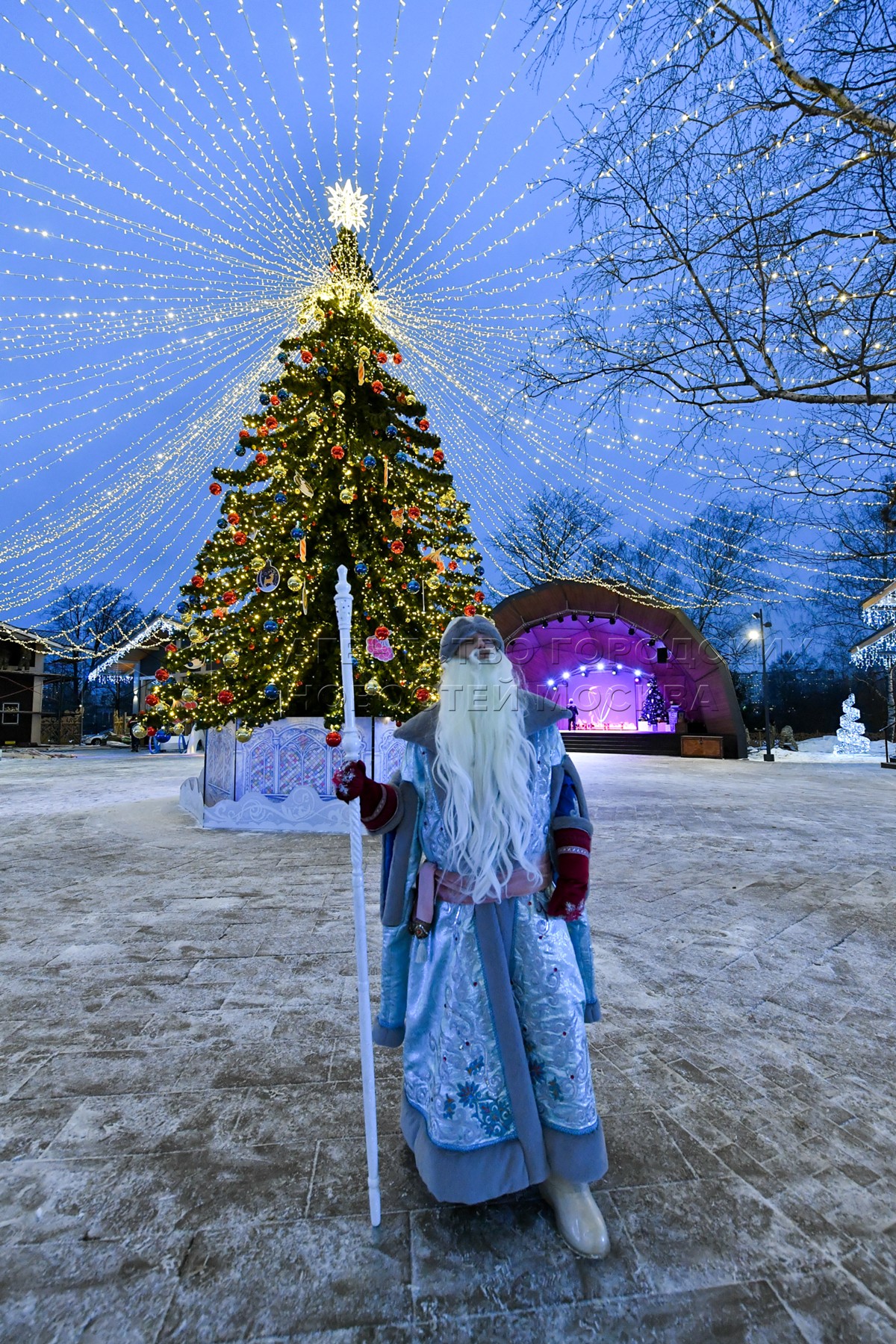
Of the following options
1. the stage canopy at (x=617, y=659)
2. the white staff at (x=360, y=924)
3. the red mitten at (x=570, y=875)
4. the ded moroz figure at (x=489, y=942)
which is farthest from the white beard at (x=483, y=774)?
the stage canopy at (x=617, y=659)

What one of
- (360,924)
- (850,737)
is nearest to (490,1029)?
(360,924)

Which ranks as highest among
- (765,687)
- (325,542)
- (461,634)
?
(325,542)

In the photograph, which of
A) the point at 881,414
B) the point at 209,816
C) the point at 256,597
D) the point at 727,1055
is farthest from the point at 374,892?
the point at 881,414

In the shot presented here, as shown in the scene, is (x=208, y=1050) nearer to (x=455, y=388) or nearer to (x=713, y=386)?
(x=713, y=386)

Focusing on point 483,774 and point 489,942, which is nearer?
point 489,942

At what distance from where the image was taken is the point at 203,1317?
1476mm

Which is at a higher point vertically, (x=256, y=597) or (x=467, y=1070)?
(x=256, y=597)

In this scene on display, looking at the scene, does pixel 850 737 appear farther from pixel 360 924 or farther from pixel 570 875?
pixel 360 924

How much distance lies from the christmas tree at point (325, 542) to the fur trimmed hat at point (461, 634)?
561 cm

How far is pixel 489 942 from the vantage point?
1808 millimetres

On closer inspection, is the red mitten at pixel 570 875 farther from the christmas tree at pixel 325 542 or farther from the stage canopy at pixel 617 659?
the stage canopy at pixel 617 659

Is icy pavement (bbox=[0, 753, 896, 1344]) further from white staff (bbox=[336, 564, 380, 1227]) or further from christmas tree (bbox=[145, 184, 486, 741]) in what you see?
christmas tree (bbox=[145, 184, 486, 741])

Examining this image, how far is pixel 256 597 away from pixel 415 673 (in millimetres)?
2352

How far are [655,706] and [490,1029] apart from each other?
78.3 feet
